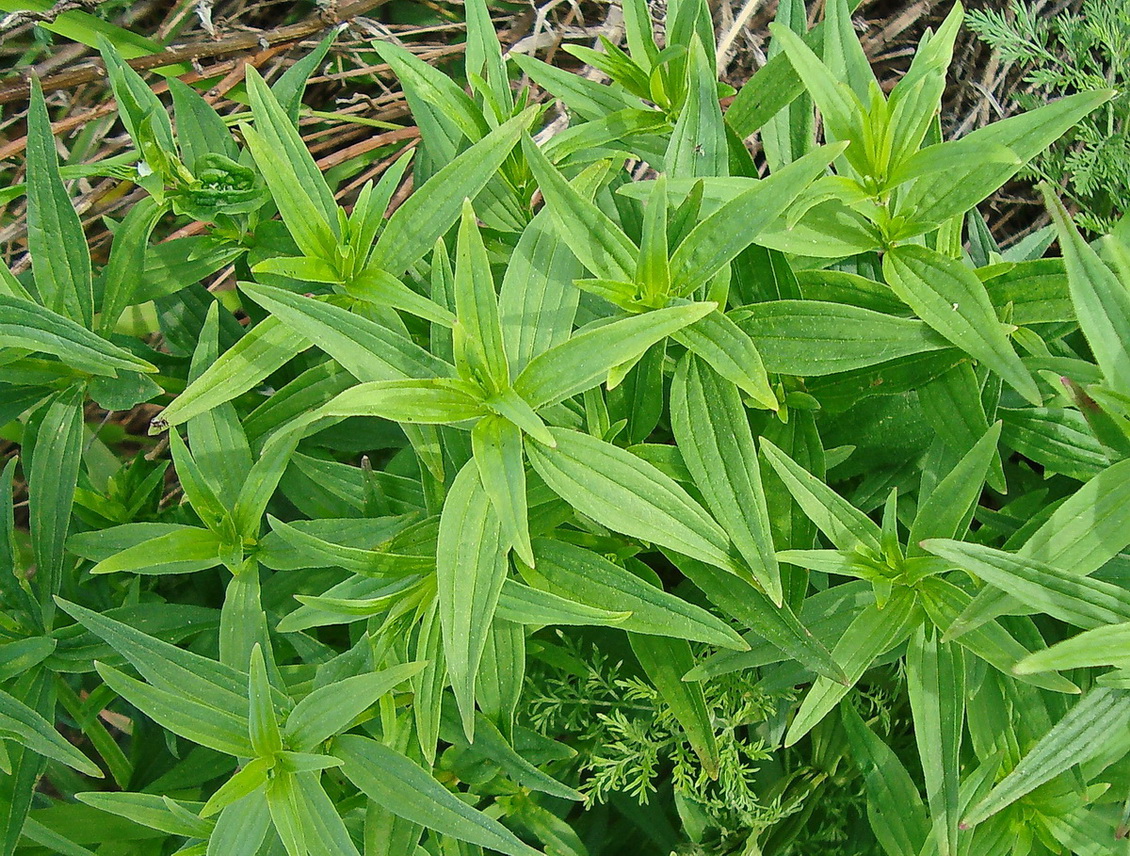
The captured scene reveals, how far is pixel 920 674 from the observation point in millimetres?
1175

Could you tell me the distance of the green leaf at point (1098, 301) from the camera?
1.00 m

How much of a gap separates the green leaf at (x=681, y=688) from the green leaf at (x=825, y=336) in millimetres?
438

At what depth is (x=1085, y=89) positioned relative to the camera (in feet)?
6.03

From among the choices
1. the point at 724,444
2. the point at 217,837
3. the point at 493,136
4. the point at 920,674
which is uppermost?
the point at 493,136

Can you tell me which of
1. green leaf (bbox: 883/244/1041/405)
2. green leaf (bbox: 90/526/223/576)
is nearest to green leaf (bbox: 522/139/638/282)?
green leaf (bbox: 883/244/1041/405)

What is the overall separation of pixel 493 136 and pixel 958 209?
59cm

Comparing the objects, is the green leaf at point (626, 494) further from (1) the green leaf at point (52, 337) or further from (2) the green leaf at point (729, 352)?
(1) the green leaf at point (52, 337)

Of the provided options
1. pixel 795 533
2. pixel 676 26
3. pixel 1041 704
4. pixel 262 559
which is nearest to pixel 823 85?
pixel 676 26

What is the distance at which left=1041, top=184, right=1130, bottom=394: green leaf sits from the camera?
1.00 m

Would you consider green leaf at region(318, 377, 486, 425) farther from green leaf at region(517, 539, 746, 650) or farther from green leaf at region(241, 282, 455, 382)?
green leaf at region(517, 539, 746, 650)

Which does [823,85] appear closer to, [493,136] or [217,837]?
[493,136]

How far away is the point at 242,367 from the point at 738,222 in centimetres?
68

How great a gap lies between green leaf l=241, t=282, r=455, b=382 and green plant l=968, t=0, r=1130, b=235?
51.0 inches

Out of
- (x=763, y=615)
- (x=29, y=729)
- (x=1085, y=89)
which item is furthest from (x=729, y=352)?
(x=1085, y=89)
